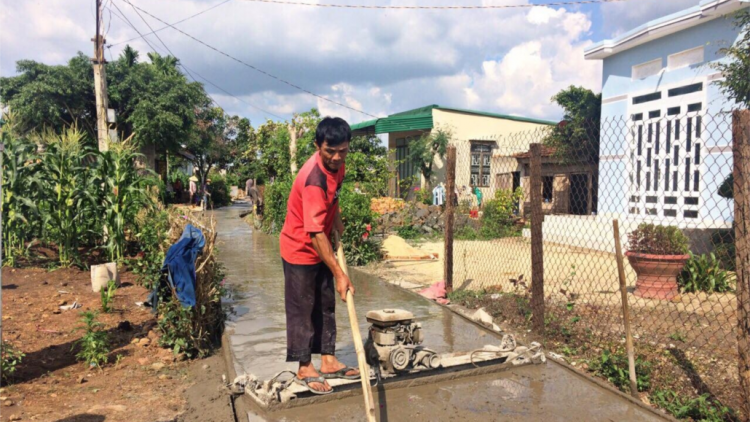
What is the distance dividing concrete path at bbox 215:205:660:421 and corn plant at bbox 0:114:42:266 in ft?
11.7

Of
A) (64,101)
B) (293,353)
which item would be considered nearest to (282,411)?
(293,353)

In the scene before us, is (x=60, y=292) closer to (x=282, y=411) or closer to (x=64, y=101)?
(x=282, y=411)

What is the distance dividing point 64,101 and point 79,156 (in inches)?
568

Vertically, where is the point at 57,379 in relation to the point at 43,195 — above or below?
below

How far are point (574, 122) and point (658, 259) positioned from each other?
976cm

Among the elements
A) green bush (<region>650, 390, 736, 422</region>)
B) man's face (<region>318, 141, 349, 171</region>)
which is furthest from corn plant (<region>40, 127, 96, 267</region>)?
green bush (<region>650, 390, 736, 422</region>)

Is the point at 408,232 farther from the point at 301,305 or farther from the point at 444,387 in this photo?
the point at 301,305

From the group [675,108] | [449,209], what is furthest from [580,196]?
[449,209]

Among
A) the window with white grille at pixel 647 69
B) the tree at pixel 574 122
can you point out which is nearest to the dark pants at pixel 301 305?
the window with white grille at pixel 647 69

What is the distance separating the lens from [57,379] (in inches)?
158

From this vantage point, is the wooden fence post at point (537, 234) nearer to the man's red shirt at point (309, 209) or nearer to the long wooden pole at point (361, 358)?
the man's red shirt at point (309, 209)

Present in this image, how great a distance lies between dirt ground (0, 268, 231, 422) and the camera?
3.50 m

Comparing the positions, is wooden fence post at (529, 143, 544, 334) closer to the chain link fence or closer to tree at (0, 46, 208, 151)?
the chain link fence

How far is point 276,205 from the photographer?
1388 cm
